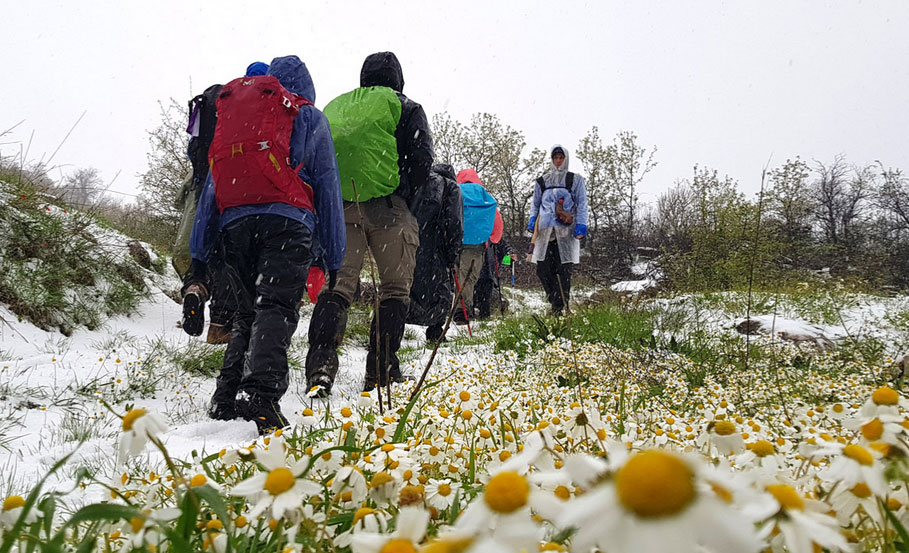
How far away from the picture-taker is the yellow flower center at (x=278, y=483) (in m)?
0.61

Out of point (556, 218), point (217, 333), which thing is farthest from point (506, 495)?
point (556, 218)

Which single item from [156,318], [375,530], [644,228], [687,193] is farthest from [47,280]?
[687,193]

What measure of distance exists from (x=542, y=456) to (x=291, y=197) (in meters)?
2.44

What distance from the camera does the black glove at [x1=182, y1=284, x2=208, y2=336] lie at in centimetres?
308

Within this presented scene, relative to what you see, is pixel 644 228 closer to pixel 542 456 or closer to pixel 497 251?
pixel 497 251

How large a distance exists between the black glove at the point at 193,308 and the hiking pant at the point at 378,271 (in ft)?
2.58

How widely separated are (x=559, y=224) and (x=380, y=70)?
15.8ft

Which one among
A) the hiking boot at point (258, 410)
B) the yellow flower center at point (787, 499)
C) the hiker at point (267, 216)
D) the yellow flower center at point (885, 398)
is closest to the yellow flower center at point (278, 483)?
the yellow flower center at point (787, 499)

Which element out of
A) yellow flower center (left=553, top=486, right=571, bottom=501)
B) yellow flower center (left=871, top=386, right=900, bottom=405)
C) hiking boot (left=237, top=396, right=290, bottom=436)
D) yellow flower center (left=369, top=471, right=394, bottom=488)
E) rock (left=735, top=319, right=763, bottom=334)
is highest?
yellow flower center (left=871, top=386, right=900, bottom=405)

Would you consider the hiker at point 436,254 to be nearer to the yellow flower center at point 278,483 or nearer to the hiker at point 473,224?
the hiker at point 473,224

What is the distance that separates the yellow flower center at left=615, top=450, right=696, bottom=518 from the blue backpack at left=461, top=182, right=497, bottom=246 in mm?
7731

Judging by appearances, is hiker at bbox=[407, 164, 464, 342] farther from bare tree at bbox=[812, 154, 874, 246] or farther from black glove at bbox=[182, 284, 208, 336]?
bare tree at bbox=[812, 154, 874, 246]

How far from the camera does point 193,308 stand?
308cm

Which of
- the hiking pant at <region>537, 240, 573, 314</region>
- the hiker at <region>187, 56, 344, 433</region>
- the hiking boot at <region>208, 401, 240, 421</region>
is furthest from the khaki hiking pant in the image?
the hiking pant at <region>537, 240, 573, 314</region>
